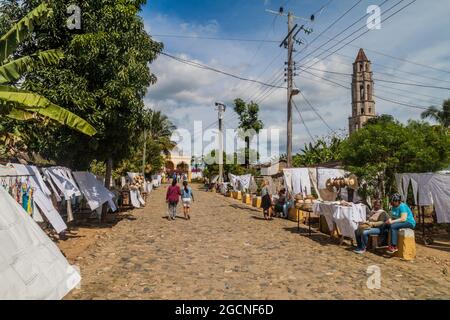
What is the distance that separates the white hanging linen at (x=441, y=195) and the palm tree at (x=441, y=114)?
37512 mm

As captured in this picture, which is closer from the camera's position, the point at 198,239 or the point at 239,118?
the point at 198,239

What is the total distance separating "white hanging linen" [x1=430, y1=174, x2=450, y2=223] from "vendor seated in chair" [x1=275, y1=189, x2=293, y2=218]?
7.25 m

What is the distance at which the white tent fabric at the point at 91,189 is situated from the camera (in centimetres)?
1288

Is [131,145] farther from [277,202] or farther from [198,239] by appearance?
[277,202]

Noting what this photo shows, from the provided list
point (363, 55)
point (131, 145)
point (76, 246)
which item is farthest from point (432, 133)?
point (363, 55)

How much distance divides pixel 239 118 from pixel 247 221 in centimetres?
2632

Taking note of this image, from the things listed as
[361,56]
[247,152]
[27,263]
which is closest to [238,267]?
[27,263]

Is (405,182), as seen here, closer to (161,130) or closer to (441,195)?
(441,195)

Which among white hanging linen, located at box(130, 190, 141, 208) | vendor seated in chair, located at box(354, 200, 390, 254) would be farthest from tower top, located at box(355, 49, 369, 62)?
vendor seated in chair, located at box(354, 200, 390, 254)

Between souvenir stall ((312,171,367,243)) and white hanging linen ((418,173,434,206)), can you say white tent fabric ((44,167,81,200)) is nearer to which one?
souvenir stall ((312,171,367,243))

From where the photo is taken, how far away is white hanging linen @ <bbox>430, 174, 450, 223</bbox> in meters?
11.3

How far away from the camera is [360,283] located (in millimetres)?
6965

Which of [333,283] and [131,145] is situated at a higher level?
[131,145]

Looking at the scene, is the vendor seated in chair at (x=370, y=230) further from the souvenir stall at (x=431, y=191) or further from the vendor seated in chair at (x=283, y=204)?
the vendor seated in chair at (x=283, y=204)
